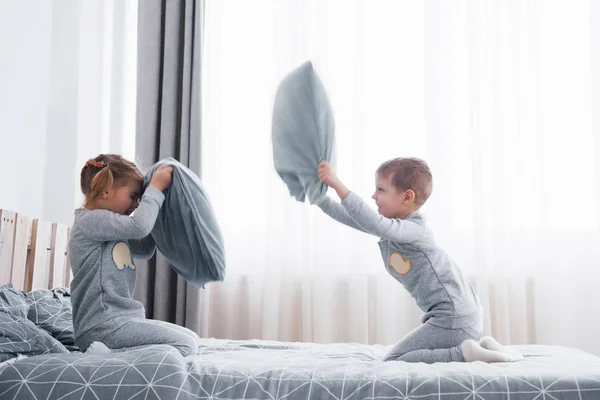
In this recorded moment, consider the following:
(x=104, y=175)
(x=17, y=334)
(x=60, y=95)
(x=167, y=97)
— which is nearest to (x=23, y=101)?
(x=60, y=95)

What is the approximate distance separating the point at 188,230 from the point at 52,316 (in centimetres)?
51

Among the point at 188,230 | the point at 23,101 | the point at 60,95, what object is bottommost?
the point at 188,230

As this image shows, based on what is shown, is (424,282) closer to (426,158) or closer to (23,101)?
(426,158)

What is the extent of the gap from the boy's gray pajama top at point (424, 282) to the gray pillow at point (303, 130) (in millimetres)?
127

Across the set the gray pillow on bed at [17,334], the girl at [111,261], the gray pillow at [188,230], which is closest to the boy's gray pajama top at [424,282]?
the gray pillow at [188,230]

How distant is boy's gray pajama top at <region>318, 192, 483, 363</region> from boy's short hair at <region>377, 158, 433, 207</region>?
0.31 feet

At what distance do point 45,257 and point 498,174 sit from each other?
6.80 feet

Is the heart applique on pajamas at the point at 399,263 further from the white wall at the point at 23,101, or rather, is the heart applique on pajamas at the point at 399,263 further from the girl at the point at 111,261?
the white wall at the point at 23,101

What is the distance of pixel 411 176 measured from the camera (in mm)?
1930

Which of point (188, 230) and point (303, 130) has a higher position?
point (303, 130)

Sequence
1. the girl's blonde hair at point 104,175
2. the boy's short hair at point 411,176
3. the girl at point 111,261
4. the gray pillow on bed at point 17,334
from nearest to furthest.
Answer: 1. the gray pillow on bed at point 17,334
2. the girl at point 111,261
3. the girl's blonde hair at point 104,175
4. the boy's short hair at point 411,176

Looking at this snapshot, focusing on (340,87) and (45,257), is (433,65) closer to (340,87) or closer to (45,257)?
(340,87)

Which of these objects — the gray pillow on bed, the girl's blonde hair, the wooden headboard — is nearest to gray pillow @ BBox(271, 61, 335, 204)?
the girl's blonde hair

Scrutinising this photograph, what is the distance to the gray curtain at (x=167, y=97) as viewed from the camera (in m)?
3.02
